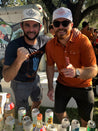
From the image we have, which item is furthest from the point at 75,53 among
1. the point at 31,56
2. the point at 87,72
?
the point at 31,56

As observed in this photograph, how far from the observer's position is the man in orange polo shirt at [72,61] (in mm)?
1985

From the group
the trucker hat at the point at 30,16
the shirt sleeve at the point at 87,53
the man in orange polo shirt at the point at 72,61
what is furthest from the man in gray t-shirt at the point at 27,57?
the shirt sleeve at the point at 87,53

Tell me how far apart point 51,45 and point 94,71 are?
2.88 ft

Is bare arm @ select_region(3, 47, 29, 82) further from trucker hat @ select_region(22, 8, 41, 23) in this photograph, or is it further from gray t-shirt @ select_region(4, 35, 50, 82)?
trucker hat @ select_region(22, 8, 41, 23)

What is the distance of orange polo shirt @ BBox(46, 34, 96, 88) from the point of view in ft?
6.54

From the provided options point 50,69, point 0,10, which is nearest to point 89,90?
point 50,69

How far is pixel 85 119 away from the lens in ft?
7.70

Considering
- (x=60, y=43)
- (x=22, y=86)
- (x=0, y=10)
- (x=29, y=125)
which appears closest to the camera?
(x=29, y=125)

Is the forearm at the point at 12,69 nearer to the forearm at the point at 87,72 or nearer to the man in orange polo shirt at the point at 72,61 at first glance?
the man in orange polo shirt at the point at 72,61

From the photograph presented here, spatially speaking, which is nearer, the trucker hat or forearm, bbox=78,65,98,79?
forearm, bbox=78,65,98,79

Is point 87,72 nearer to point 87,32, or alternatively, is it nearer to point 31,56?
point 31,56

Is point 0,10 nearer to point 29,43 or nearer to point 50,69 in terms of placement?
point 29,43

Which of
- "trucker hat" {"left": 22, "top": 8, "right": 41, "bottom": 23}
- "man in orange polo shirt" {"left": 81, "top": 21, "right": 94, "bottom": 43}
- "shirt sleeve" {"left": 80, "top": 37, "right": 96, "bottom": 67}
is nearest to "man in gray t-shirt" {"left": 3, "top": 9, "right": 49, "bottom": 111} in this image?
"trucker hat" {"left": 22, "top": 8, "right": 41, "bottom": 23}

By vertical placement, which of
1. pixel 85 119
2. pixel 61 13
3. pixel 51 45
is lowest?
pixel 85 119
